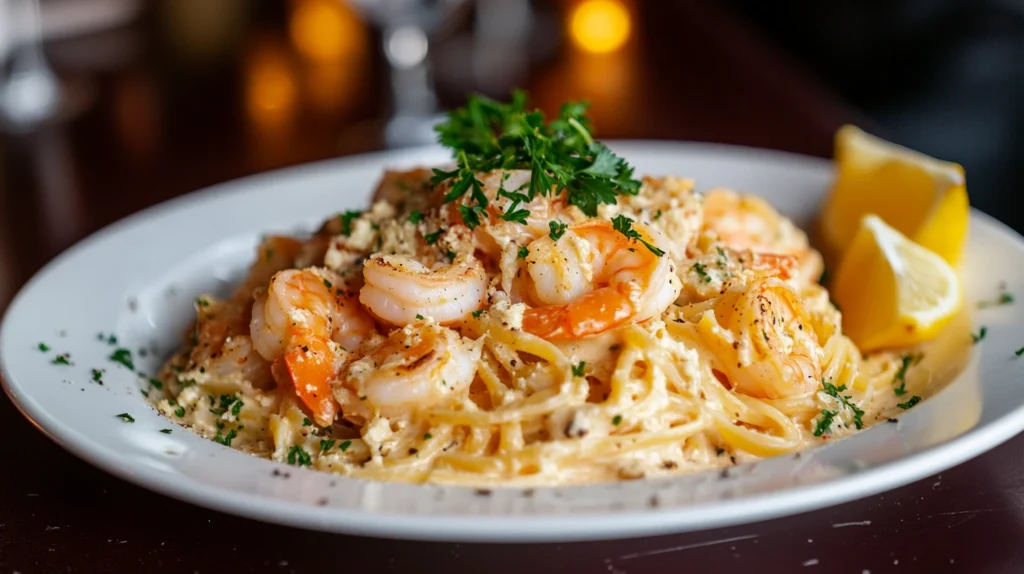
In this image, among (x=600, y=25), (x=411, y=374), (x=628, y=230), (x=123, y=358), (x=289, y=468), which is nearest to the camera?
(x=289, y=468)

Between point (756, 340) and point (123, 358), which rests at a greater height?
point (756, 340)

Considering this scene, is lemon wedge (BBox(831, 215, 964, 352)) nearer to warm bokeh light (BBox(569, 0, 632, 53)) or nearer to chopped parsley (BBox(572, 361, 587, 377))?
chopped parsley (BBox(572, 361, 587, 377))

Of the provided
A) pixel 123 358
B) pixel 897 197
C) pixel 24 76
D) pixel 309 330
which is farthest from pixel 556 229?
pixel 24 76

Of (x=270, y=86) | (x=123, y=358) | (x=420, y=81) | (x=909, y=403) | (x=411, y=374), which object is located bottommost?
(x=270, y=86)

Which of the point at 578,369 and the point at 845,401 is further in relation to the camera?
the point at 845,401

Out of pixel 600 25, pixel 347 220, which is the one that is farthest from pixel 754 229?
pixel 600 25

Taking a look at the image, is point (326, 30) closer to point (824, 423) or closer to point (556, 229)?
point (556, 229)

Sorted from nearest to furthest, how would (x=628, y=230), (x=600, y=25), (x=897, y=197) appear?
1. (x=628, y=230)
2. (x=897, y=197)
3. (x=600, y=25)
